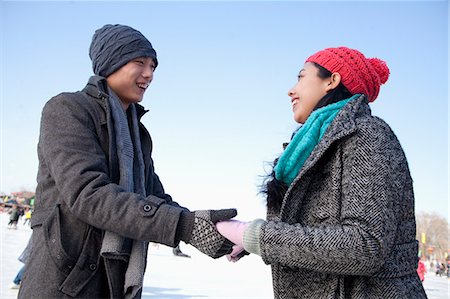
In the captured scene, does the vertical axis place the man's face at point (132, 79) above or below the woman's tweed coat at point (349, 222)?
above

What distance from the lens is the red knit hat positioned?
7.27 ft

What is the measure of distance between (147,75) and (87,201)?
0.85m

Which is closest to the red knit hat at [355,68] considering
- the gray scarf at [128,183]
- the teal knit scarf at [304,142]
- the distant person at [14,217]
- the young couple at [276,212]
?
the young couple at [276,212]

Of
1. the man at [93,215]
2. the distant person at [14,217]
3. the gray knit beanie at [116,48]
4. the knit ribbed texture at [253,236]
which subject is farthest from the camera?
the distant person at [14,217]

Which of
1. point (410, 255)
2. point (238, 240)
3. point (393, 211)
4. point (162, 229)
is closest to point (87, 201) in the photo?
point (162, 229)

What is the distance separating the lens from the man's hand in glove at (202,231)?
1.94 meters

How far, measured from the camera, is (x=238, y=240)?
189 cm

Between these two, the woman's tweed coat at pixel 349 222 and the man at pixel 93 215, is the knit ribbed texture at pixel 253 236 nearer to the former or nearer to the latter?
the woman's tweed coat at pixel 349 222

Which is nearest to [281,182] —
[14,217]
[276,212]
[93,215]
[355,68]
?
[276,212]

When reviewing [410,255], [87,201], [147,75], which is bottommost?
[410,255]

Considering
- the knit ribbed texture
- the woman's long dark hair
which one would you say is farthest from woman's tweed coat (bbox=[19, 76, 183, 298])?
the woman's long dark hair

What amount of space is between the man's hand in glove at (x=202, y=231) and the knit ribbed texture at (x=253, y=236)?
6.2 inches

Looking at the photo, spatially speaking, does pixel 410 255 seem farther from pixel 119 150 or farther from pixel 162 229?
pixel 119 150

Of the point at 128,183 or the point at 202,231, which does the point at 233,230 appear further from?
the point at 128,183
